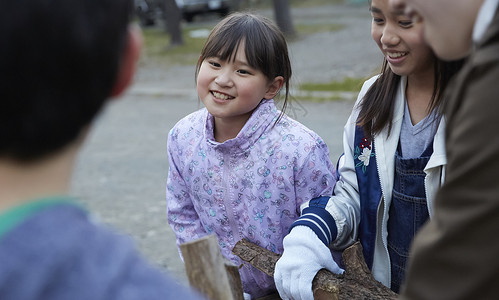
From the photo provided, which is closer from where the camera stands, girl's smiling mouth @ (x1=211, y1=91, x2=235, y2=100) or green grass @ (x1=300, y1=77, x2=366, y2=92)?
girl's smiling mouth @ (x1=211, y1=91, x2=235, y2=100)

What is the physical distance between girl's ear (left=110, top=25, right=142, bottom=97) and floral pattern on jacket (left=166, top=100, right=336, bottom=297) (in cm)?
151

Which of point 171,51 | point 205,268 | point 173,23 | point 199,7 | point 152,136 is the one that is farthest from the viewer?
point 199,7

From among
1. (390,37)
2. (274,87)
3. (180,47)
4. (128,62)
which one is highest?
(128,62)

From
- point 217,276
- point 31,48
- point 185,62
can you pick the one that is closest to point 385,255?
point 217,276

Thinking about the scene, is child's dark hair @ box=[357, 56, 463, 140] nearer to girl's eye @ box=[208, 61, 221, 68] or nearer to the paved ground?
girl's eye @ box=[208, 61, 221, 68]

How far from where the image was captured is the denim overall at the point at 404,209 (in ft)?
7.57

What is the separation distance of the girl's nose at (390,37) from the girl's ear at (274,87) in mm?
583

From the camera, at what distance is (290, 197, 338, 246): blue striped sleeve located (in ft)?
7.52

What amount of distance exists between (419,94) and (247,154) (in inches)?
26.3

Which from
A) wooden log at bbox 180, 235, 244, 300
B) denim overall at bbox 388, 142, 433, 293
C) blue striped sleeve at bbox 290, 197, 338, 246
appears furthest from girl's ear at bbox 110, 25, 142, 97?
denim overall at bbox 388, 142, 433, 293

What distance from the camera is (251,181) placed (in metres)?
2.62

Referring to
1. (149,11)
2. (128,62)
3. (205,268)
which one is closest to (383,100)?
(205,268)

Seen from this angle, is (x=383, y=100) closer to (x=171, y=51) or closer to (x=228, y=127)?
(x=228, y=127)

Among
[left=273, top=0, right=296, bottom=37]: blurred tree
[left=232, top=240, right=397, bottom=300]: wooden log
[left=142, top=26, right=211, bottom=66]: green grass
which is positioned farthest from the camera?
[left=273, top=0, right=296, bottom=37]: blurred tree
